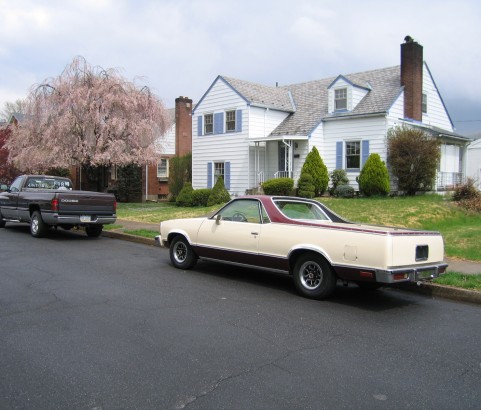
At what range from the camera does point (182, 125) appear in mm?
34938

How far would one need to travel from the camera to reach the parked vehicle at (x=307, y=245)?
6469 millimetres

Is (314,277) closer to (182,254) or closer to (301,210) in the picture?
(301,210)

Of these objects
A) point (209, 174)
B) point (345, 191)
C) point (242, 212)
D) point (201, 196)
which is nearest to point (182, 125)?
point (209, 174)

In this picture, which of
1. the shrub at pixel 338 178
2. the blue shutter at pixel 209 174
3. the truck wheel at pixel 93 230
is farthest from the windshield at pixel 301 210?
the blue shutter at pixel 209 174

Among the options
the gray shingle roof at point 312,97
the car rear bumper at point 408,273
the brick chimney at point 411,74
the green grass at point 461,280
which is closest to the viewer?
the car rear bumper at point 408,273

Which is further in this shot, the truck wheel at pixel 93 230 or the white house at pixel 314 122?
the white house at pixel 314 122

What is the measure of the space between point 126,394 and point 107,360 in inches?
30.5

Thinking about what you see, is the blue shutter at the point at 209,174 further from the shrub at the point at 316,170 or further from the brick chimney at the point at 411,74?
the brick chimney at the point at 411,74

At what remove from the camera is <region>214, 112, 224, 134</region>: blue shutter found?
27578 mm

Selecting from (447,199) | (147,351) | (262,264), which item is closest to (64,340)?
(147,351)

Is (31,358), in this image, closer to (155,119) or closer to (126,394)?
(126,394)

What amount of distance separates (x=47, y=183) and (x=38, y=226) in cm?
246

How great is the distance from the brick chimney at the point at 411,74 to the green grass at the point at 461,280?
57.5 ft

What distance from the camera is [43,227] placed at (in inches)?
526
